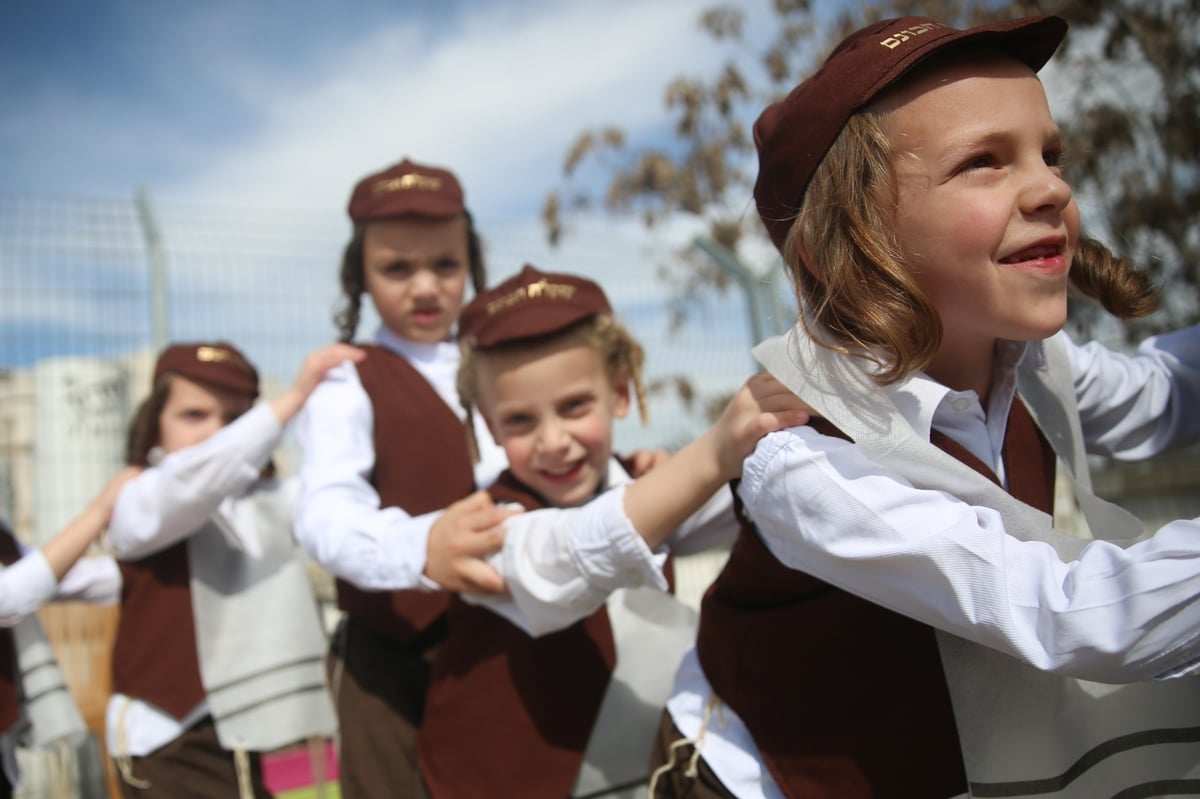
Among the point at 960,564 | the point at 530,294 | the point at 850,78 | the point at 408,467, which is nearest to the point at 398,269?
the point at 408,467

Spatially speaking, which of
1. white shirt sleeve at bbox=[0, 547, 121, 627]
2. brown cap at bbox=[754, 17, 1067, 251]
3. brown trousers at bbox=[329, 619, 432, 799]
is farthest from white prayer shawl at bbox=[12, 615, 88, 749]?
brown cap at bbox=[754, 17, 1067, 251]

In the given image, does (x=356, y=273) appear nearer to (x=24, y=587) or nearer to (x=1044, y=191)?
(x=24, y=587)

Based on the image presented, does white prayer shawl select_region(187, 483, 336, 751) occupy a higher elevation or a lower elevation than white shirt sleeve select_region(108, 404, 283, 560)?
lower

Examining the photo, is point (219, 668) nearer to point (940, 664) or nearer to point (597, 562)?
point (597, 562)

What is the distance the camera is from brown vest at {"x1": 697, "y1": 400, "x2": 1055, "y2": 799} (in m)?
1.31

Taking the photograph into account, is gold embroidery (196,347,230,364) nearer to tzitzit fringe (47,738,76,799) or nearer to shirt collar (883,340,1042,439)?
tzitzit fringe (47,738,76,799)

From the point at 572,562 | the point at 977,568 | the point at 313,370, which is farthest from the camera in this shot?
the point at 313,370

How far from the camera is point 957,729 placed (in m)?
1.29

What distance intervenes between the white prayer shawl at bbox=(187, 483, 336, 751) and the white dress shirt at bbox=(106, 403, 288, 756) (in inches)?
4.0

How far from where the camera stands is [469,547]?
1.76 metres

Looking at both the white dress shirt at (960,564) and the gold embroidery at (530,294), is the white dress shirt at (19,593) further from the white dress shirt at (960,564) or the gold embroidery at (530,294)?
the white dress shirt at (960,564)

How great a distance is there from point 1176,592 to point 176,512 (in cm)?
227

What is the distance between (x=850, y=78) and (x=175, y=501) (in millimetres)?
1979

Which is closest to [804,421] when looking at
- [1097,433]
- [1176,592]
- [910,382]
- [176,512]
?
[910,382]
